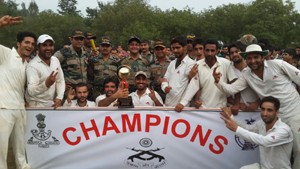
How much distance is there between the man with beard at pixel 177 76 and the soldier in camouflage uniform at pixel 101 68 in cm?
173

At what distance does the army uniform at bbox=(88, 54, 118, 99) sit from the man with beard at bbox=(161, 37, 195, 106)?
177cm

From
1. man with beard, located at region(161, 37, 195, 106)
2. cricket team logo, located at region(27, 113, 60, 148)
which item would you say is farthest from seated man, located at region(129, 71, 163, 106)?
cricket team logo, located at region(27, 113, 60, 148)

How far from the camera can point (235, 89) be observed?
22.3 feet

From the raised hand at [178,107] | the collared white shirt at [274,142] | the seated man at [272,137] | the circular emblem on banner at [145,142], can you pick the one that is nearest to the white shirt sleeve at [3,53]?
the circular emblem on banner at [145,142]

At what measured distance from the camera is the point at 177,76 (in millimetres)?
7348

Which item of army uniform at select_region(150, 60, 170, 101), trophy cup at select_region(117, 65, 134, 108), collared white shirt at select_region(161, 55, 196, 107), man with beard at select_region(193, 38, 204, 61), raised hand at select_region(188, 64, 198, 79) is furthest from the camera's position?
army uniform at select_region(150, 60, 170, 101)

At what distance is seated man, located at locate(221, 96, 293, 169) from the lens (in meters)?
5.91

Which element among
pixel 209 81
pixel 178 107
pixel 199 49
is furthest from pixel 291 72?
pixel 199 49

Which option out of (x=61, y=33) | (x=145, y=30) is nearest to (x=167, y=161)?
(x=145, y=30)

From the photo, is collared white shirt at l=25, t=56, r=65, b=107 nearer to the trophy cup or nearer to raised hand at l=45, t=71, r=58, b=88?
raised hand at l=45, t=71, r=58, b=88

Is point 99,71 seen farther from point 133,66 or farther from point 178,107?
point 178,107

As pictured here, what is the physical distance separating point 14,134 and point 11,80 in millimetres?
815

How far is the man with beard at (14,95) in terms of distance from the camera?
6316 mm

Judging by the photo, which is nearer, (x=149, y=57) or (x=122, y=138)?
(x=122, y=138)
